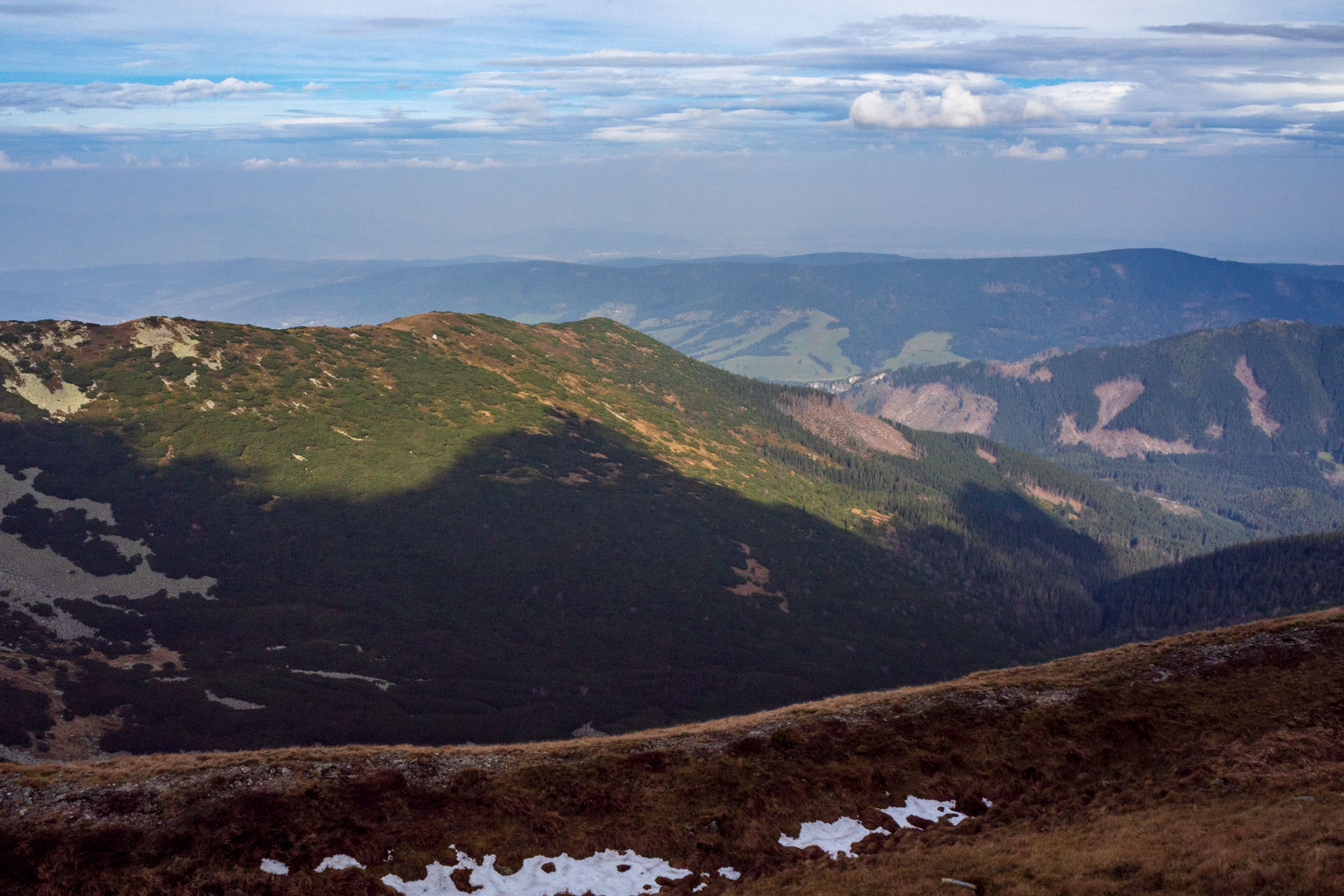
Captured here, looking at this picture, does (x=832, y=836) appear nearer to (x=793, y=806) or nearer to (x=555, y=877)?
(x=793, y=806)

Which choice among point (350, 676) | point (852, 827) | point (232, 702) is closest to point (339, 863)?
point (852, 827)

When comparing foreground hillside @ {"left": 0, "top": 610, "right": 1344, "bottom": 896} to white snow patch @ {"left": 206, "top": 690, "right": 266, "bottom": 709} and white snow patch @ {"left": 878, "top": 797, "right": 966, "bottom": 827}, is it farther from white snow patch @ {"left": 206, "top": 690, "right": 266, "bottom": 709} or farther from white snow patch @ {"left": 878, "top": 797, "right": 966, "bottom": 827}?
white snow patch @ {"left": 206, "top": 690, "right": 266, "bottom": 709}

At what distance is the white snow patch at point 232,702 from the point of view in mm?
112194

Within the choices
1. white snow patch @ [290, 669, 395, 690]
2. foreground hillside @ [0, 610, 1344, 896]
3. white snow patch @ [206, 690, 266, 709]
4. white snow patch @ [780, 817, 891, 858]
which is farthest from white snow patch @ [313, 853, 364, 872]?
white snow patch @ [290, 669, 395, 690]

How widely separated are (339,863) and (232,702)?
8800 cm

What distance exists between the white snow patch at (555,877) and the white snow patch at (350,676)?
101m

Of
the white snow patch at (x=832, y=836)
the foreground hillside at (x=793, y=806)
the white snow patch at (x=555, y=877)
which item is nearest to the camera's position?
the foreground hillside at (x=793, y=806)

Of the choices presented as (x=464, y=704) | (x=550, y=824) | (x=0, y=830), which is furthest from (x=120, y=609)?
(x=550, y=824)

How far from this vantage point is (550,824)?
43.2 meters

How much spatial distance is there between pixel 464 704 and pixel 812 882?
110534 mm

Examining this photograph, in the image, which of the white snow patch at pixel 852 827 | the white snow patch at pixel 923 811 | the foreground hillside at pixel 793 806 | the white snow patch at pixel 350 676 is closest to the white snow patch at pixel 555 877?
the foreground hillside at pixel 793 806

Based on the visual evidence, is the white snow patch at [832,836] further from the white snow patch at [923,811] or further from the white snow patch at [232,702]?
the white snow patch at [232,702]

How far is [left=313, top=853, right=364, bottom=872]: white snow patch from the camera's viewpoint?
127ft

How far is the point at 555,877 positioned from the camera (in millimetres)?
39844
